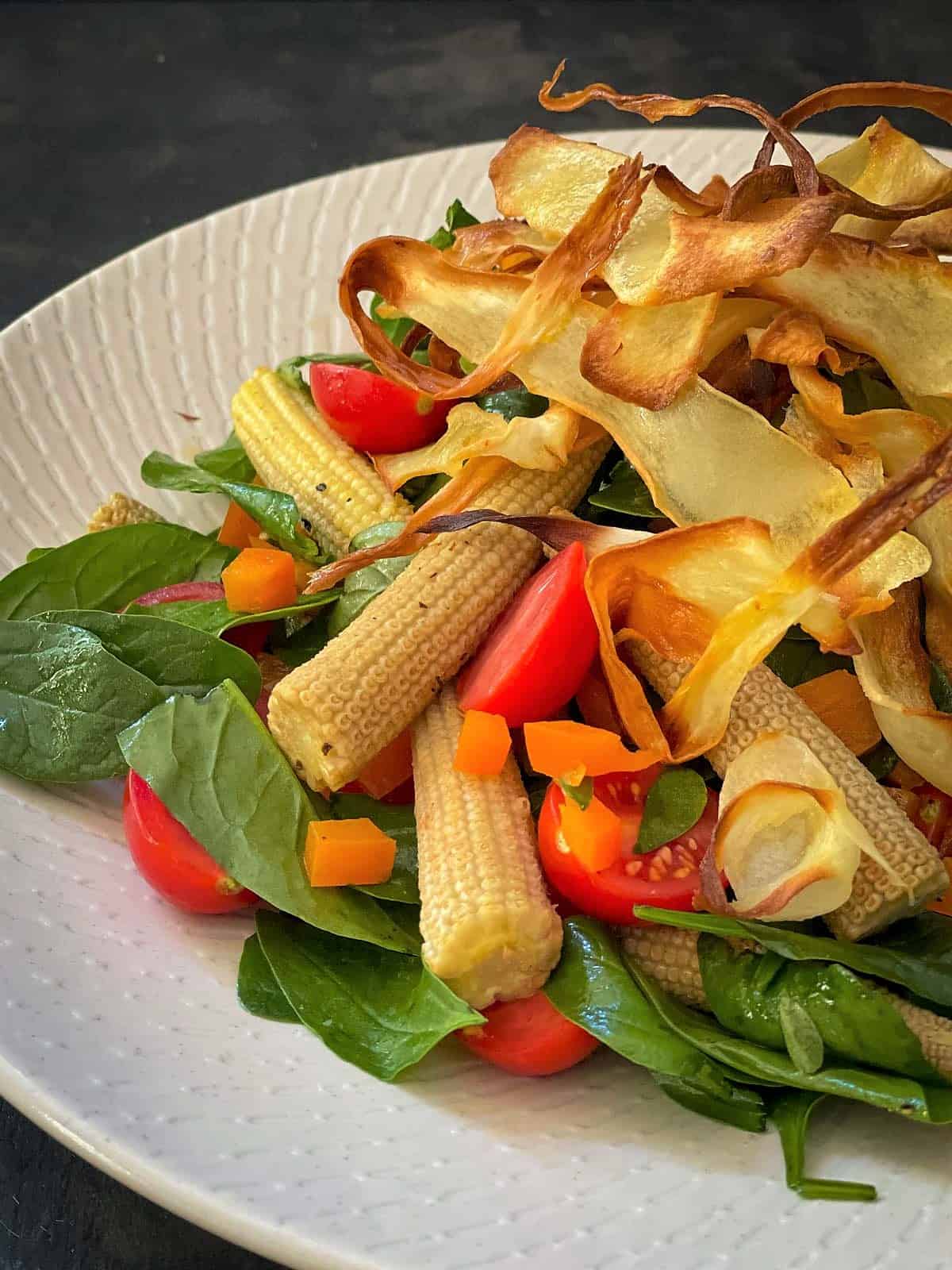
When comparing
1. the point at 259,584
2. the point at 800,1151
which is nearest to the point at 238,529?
the point at 259,584

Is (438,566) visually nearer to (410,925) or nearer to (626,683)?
(626,683)

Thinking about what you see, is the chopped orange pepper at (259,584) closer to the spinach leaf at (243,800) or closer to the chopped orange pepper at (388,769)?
the spinach leaf at (243,800)

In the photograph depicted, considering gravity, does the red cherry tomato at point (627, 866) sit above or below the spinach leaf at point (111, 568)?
below

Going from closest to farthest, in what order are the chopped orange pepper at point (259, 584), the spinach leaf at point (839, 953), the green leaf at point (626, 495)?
the spinach leaf at point (839, 953) → the green leaf at point (626, 495) → the chopped orange pepper at point (259, 584)

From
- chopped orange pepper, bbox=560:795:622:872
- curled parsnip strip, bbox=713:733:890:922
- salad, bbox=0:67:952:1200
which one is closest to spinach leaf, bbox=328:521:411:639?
salad, bbox=0:67:952:1200

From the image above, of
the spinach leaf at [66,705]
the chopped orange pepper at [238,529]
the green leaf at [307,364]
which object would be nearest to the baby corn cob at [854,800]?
the spinach leaf at [66,705]
